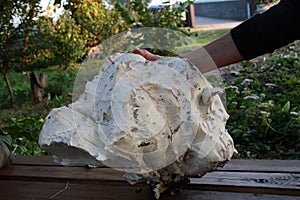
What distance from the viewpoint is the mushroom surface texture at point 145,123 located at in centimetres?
87

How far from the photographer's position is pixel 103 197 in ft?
3.74

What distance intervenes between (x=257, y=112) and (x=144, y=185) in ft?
4.80

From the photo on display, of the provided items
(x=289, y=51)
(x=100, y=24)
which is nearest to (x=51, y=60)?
(x=100, y=24)

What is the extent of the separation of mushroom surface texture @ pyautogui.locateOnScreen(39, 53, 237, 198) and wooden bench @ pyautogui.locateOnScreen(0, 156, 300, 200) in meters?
0.13

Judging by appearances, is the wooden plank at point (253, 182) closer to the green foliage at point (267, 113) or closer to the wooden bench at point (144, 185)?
the wooden bench at point (144, 185)

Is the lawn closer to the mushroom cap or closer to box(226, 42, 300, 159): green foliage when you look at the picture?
box(226, 42, 300, 159): green foliage

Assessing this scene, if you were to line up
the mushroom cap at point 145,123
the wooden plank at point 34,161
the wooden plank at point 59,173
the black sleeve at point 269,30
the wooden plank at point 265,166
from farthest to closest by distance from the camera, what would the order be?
1. the wooden plank at point 34,161
2. the wooden plank at point 59,173
3. the wooden plank at point 265,166
4. the black sleeve at point 269,30
5. the mushroom cap at point 145,123

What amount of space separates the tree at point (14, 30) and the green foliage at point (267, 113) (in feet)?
6.97

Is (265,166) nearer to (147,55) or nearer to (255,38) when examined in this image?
(255,38)

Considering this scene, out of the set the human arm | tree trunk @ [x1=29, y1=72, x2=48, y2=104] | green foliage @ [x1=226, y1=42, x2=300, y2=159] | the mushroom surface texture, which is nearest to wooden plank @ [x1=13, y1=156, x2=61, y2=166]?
the mushroom surface texture

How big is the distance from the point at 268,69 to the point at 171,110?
A: 2.73m

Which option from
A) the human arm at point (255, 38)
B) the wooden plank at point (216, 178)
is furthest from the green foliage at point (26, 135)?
the human arm at point (255, 38)

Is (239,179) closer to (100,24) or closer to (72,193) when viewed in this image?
(72,193)

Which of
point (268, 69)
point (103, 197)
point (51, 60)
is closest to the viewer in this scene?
point (103, 197)
